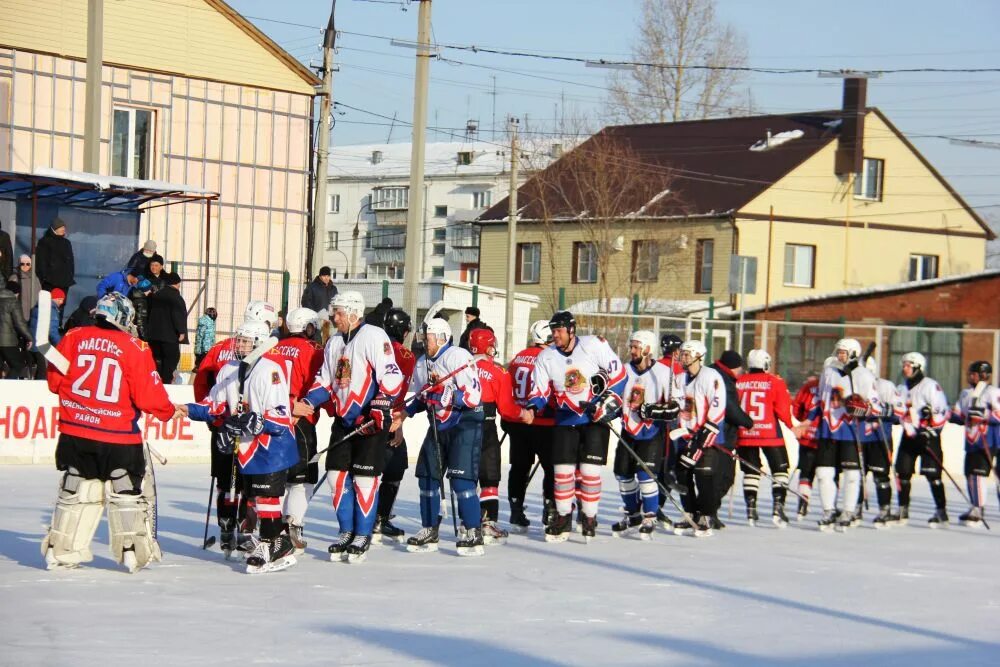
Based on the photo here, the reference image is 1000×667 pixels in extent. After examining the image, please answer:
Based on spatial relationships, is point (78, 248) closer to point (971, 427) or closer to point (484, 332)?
point (484, 332)

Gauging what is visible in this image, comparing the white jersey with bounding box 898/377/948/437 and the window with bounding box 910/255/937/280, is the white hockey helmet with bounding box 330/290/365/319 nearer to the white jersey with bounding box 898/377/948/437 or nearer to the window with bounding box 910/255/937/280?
the white jersey with bounding box 898/377/948/437

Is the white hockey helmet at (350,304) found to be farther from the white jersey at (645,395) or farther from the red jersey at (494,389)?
the white jersey at (645,395)

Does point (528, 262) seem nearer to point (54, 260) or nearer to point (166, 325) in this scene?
point (166, 325)

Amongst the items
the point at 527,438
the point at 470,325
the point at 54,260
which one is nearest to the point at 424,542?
the point at 527,438

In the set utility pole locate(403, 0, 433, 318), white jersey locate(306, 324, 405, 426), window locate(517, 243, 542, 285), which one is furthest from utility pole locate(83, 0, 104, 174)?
window locate(517, 243, 542, 285)

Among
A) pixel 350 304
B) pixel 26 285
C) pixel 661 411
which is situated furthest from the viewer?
pixel 26 285

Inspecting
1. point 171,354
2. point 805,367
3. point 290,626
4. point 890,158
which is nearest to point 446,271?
point 890,158

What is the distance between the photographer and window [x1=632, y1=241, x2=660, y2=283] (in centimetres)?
4066

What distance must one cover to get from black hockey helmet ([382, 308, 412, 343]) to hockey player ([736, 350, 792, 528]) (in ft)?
12.6

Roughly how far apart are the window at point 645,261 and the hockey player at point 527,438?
29278 mm

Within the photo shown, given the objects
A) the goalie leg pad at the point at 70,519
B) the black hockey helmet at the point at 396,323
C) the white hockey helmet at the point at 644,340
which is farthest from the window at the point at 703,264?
the goalie leg pad at the point at 70,519

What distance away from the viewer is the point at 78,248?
1892 cm

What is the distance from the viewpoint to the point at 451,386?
9.51 meters

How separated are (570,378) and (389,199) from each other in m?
58.0
